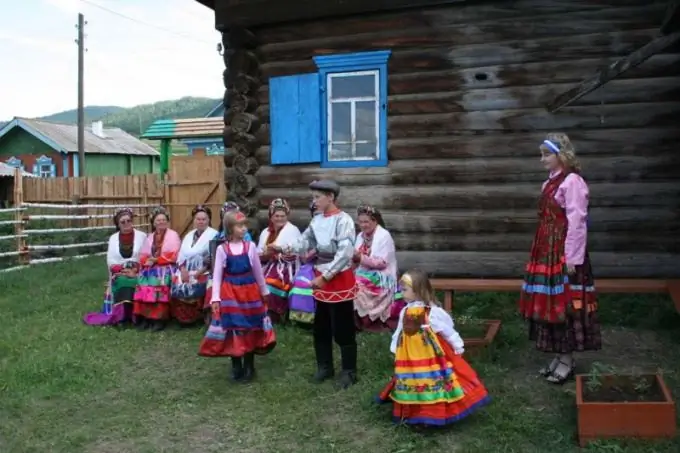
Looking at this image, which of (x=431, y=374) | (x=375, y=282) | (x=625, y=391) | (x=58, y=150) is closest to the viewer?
(x=431, y=374)

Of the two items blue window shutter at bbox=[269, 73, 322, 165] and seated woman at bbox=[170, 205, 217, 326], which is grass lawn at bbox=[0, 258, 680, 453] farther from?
blue window shutter at bbox=[269, 73, 322, 165]

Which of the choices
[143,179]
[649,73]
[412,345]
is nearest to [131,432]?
[412,345]

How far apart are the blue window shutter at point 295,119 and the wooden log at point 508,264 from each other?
1730 millimetres

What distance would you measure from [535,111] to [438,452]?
15.8 feet

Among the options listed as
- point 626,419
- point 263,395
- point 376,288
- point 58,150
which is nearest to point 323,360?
point 263,395

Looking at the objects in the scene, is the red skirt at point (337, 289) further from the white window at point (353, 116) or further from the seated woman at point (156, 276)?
the white window at point (353, 116)

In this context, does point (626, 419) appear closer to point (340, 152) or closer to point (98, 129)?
point (340, 152)

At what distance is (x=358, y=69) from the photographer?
352 inches

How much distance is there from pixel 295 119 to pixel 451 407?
5257mm

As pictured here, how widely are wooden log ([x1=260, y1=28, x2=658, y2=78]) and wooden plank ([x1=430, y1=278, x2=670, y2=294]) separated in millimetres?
2402

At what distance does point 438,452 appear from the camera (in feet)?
14.8

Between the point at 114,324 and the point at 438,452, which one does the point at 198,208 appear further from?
the point at 438,452

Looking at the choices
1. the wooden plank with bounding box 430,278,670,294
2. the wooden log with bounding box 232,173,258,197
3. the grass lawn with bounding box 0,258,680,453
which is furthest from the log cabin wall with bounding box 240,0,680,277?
the grass lawn with bounding box 0,258,680,453

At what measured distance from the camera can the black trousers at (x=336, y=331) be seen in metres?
5.79
